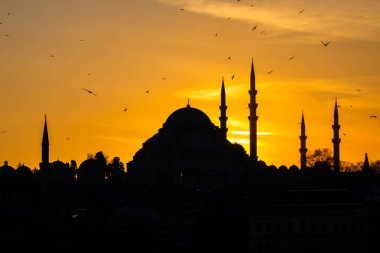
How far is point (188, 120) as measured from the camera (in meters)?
135

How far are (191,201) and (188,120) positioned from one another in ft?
64.0

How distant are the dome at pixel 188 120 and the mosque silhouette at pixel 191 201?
0.29 ft

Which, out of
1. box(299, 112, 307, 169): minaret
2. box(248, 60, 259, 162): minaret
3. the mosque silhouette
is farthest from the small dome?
box(299, 112, 307, 169): minaret

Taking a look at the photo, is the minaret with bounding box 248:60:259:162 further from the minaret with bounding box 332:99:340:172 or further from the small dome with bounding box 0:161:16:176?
the small dome with bounding box 0:161:16:176

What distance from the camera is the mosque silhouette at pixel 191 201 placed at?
9081 centimetres

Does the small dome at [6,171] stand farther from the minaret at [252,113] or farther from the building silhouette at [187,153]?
the minaret at [252,113]

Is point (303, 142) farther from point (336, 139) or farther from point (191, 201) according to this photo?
point (191, 201)

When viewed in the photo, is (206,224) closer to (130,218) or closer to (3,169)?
(130,218)

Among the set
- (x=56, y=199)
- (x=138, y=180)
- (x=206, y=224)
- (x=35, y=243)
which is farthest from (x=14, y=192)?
(x=206, y=224)

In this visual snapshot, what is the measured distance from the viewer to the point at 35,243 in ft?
299

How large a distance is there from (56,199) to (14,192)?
16.8ft

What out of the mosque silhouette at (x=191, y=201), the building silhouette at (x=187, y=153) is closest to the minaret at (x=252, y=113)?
the mosque silhouette at (x=191, y=201)

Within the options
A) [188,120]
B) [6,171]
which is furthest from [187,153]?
[6,171]

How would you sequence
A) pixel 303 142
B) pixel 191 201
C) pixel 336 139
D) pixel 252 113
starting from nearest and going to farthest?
pixel 191 201 → pixel 252 113 → pixel 336 139 → pixel 303 142
